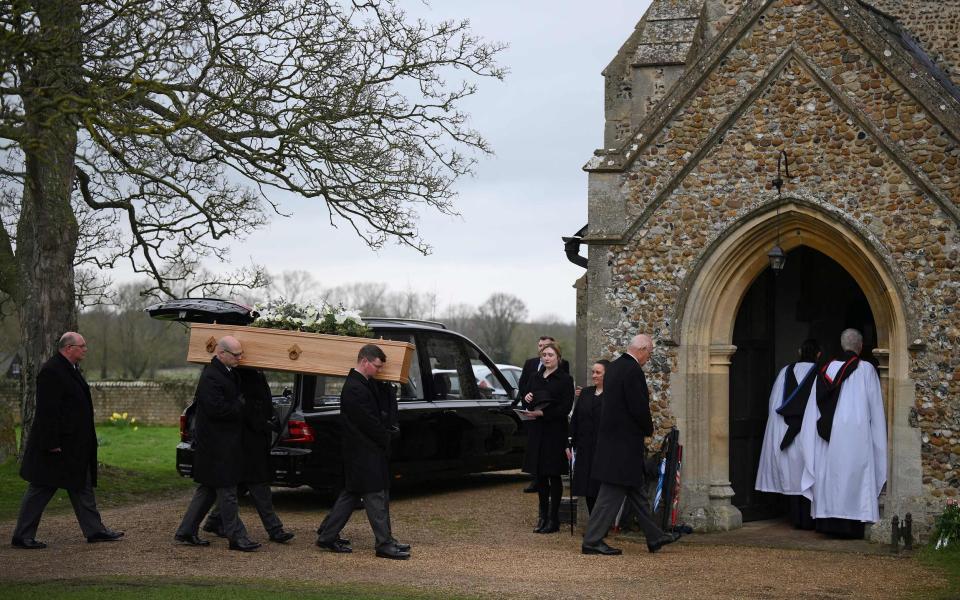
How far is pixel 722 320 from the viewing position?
10.6 meters

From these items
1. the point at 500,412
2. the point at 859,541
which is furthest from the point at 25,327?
the point at 859,541

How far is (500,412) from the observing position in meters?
13.5

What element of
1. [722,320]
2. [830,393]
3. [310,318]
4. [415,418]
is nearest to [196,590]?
[310,318]

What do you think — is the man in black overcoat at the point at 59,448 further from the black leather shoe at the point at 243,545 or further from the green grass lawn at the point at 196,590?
the green grass lawn at the point at 196,590

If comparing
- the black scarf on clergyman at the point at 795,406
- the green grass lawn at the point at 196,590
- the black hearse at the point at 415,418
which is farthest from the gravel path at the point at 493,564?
the black scarf on clergyman at the point at 795,406

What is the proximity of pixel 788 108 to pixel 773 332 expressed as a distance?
2726mm

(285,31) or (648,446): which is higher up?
(285,31)

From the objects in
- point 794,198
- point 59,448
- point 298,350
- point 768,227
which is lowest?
point 59,448

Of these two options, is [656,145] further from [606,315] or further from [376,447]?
[376,447]

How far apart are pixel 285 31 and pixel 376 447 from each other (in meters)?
6.00

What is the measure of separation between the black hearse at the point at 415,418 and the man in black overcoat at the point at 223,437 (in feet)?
3.58

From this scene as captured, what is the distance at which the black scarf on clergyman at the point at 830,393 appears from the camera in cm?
1011

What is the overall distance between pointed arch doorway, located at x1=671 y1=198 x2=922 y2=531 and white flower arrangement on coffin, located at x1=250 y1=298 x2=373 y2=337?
300 centimetres

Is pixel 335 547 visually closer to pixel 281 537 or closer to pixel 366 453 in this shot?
pixel 281 537
